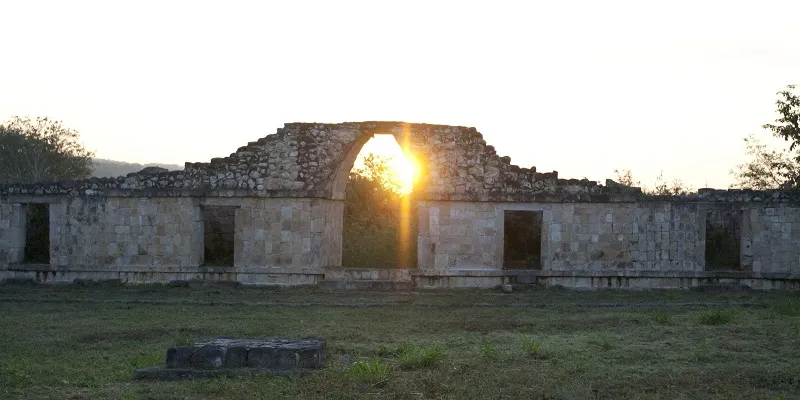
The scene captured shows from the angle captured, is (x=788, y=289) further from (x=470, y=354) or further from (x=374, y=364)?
(x=374, y=364)

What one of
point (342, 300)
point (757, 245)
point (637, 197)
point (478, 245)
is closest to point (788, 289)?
point (757, 245)

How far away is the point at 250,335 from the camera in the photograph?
13.4 m

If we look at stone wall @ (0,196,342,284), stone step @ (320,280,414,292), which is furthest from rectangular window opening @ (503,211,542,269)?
stone wall @ (0,196,342,284)

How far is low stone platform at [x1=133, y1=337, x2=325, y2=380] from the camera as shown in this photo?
10055 millimetres

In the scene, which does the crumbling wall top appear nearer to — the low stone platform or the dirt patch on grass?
the dirt patch on grass

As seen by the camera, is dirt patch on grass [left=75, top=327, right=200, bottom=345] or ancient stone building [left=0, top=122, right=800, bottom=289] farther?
ancient stone building [left=0, top=122, right=800, bottom=289]

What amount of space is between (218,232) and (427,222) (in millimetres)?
6402

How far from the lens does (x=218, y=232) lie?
961 inches

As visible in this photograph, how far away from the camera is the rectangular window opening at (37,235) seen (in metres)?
23.0

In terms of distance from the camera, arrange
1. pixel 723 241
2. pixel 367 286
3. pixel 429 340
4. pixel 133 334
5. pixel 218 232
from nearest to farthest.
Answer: pixel 429 340 → pixel 133 334 → pixel 367 286 → pixel 723 241 → pixel 218 232

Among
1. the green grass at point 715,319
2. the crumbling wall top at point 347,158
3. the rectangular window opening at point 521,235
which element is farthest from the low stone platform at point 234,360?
the rectangular window opening at point 521,235

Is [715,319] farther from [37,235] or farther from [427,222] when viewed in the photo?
[37,235]

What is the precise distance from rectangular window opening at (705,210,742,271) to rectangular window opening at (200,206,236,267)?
10.9m

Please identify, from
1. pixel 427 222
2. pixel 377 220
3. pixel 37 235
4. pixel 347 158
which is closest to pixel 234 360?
pixel 427 222
